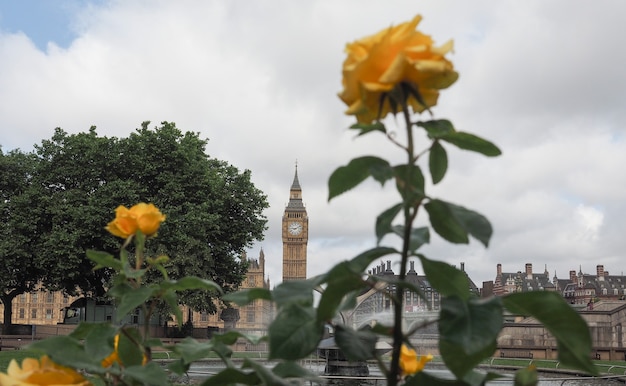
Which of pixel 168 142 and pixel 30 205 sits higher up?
pixel 168 142

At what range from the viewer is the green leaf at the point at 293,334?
1.08 m

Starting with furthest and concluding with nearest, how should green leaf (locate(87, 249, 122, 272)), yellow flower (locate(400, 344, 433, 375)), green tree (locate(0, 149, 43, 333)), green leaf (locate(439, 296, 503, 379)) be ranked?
green tree (locate(0, 149, 43, 333)), green leaf (locate(87, 249, 122, 272)), yellow flower (locate(400, 344, 433, 375)), green leaf (locate(439, 296, 503, 379))

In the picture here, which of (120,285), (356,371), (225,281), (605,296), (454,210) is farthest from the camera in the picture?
(605,296)

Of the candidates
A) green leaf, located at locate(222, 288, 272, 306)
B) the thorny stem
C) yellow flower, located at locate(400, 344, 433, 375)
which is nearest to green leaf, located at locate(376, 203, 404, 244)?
the thorny stem

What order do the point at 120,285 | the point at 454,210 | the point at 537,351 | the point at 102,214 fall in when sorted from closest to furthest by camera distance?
the point at 454,210 < the point at 120,285 < the point at 537,351 < the point at 102,214

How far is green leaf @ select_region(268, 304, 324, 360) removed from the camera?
108cm

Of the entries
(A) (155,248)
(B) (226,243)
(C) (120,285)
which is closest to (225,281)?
(B) (226,243)

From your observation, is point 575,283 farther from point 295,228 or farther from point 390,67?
point 390,67

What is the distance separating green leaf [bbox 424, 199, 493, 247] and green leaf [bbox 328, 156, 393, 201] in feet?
0.30

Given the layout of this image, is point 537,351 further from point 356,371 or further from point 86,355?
point 86,355

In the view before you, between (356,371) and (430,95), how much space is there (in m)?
17.6

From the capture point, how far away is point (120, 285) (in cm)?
153

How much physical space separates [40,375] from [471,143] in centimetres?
80

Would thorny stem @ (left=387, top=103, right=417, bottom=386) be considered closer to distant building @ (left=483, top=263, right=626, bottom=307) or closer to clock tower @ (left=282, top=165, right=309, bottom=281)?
distant building @ (left=483, top=263, right=626, bottom=307)
